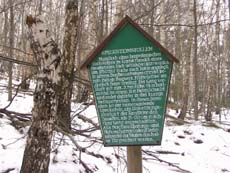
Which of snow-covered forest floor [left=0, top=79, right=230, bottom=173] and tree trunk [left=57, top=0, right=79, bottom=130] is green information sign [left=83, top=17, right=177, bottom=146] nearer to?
snow-covered forest floor [left=0, top=79, right=230, bottom=173]

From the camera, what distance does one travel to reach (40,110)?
5.09m

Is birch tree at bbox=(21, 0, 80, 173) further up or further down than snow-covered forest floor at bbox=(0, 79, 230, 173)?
further up

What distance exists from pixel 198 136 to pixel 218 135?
1071mm

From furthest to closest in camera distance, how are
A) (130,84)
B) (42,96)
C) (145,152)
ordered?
(145,152)
(42,96)
(130,84)

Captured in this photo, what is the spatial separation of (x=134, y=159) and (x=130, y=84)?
2.42ft

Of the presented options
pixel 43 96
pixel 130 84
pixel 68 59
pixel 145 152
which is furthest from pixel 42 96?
pixel 145 152

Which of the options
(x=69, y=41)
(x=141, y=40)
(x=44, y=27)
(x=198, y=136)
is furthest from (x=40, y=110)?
(x=198, y=136)

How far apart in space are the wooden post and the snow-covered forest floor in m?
1.86

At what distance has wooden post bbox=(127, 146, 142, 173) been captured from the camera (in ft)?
13.0

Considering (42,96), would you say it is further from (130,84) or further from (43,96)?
(130,84)

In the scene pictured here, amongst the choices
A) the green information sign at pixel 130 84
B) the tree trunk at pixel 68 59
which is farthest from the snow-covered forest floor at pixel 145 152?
the green information sign at pixel 130 84

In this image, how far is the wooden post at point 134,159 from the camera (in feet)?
13.0

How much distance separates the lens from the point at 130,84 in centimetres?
389

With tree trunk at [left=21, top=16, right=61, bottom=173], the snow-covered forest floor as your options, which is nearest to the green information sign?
tree trunk at [left=21, top=16, right=61, bottom=173]
